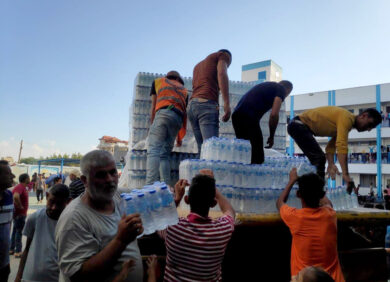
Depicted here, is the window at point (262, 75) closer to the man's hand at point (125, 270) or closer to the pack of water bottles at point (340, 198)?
the pack of water bottles at point (340, 198)

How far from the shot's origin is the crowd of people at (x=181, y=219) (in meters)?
1.50

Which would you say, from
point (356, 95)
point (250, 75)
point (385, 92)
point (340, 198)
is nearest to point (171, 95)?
point (340, 198)

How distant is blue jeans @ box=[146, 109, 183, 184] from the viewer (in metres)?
4.23

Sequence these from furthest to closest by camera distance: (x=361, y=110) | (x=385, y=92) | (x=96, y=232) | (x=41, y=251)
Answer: (x=361, y=110), (x=385, y=92), (x=41, y=251), (x=96, y=232)

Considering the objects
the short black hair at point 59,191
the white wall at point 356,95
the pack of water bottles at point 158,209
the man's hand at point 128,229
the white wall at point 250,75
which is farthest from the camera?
the white wall at point 250,75

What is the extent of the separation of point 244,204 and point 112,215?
7.82ft

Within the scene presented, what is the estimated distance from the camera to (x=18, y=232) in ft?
21.4

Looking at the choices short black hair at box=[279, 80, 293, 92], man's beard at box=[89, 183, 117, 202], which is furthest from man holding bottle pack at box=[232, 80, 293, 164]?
man's beard at box=[89, 183, 117, 202]

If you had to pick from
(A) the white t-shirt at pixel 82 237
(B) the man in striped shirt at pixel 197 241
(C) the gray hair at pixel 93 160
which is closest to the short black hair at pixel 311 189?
(B) the man in striped shirt at pixel 197 241

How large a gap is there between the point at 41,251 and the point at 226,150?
8.44ft

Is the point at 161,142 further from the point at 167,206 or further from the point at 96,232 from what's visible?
the point at 96,232

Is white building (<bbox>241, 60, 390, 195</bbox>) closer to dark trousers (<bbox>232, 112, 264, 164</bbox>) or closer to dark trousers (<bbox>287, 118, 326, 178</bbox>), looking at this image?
dark trousers (<bbox>287, 118, 326, 178</bbox>)

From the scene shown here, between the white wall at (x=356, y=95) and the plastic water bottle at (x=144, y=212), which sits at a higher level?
the white wall at (x=356, y=95)

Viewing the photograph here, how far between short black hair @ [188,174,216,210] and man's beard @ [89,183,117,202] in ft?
1.98
